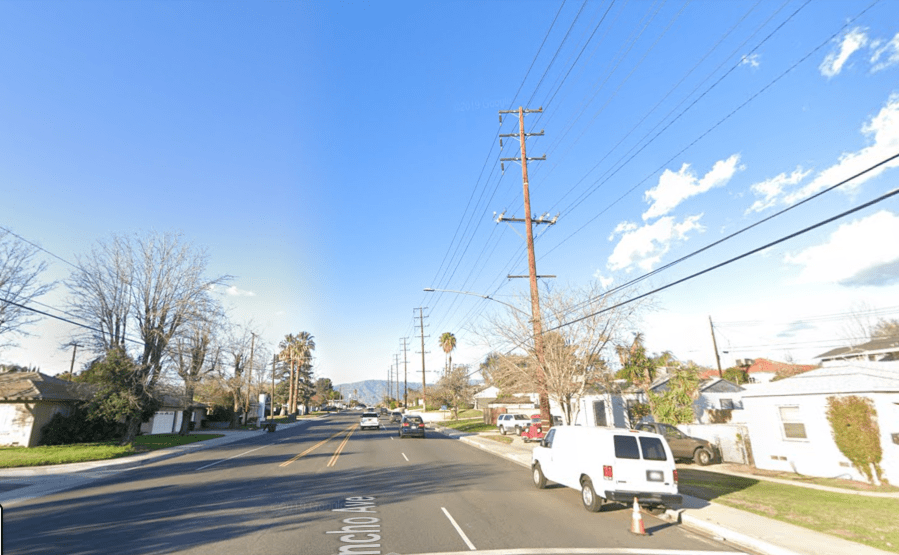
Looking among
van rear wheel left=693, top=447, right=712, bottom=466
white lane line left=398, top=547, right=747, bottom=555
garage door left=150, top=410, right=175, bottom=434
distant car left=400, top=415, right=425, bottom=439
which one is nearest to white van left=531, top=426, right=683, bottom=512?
white lane line left=398, top=547, right=747, bottom=555

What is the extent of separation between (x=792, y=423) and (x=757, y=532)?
11.0 m

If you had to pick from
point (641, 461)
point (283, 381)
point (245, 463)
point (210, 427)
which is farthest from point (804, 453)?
point (283, 381)

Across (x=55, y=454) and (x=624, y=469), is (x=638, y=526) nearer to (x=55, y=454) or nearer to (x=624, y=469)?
(x=624, y=469)

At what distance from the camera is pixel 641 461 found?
10867 millimetres

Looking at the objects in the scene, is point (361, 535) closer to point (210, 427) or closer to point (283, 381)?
point (210, 427)

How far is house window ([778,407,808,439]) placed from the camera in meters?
17.6

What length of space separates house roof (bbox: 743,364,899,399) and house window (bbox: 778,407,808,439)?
0.63 meters

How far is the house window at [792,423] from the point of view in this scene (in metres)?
17.6

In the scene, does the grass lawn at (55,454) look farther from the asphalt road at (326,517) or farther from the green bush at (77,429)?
the asphalt road at (326,517)

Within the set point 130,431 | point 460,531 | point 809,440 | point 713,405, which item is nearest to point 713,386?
point 713,405

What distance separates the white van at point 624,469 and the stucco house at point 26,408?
3027cm

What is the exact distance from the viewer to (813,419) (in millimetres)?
17125

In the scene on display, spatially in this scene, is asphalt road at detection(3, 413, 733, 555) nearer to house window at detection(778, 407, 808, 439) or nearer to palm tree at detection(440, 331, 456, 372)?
house window at detection(778, 407, 808, 439)

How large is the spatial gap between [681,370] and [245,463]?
24139mm
